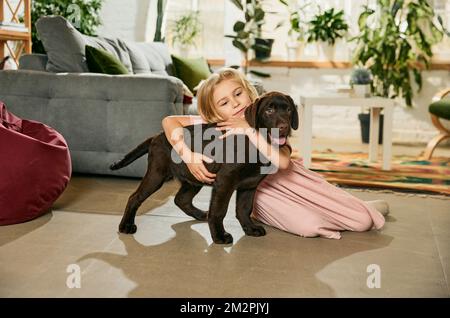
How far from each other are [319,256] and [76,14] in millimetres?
4117

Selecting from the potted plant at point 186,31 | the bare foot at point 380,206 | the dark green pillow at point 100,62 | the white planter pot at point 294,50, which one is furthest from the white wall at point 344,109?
the bare foot at point 380,206

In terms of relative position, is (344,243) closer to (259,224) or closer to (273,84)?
(259,224)

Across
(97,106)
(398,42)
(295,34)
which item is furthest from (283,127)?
(295,34)

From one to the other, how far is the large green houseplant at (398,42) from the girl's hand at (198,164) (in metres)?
3.56

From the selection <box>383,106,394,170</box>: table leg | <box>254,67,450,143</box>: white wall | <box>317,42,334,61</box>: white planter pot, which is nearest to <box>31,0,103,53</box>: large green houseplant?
<box>254,67,450,143</box>: white wall

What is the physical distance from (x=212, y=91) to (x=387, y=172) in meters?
2.03

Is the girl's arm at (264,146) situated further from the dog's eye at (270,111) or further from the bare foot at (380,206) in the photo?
the bare foot at (380,206)

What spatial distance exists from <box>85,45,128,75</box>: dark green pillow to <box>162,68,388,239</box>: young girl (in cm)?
132

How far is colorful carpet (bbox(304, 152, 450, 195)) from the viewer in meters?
3.28

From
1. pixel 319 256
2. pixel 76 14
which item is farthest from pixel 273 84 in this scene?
pixel 319 256

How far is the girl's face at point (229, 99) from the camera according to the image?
6.88ft

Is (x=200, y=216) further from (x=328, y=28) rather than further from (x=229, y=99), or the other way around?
(x=328, y=28)

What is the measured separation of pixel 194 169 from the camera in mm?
1996

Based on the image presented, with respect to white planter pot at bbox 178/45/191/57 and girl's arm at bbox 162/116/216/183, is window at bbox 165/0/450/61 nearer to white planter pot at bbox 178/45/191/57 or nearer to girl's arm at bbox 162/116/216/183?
white planter pot at bbox 178/45/191/57
